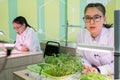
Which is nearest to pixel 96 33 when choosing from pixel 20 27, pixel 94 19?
pixel 94 19

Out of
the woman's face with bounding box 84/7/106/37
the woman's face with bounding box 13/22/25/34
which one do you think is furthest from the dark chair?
the woman's face with bounding box 84/7/106/37

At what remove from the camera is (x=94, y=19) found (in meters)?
1.73

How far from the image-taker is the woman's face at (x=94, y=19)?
66.9 inches

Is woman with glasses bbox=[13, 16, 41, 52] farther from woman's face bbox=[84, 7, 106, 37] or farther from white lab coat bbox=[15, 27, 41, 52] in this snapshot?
woman's face bbox=[84, 7, 106, 37]

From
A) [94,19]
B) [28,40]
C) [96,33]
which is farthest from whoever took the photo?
[28,40]

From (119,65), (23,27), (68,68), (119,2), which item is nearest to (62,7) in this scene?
(23,27)

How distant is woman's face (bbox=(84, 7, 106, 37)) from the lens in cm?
170

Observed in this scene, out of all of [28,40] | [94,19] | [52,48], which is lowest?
[52,48]

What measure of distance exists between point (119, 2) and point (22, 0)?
270cm

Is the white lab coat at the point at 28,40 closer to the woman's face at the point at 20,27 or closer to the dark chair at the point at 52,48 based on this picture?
the woman's face at the point at 20,27

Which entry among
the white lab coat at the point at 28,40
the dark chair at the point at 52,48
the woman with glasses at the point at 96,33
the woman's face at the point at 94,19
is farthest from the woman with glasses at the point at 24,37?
the woman's face at the point at 94,19

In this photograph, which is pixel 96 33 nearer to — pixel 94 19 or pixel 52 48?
pixel 94 19

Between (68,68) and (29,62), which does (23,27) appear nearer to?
(29,62)

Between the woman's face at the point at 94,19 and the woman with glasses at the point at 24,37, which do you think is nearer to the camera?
the woman's face at the point at 94,19
